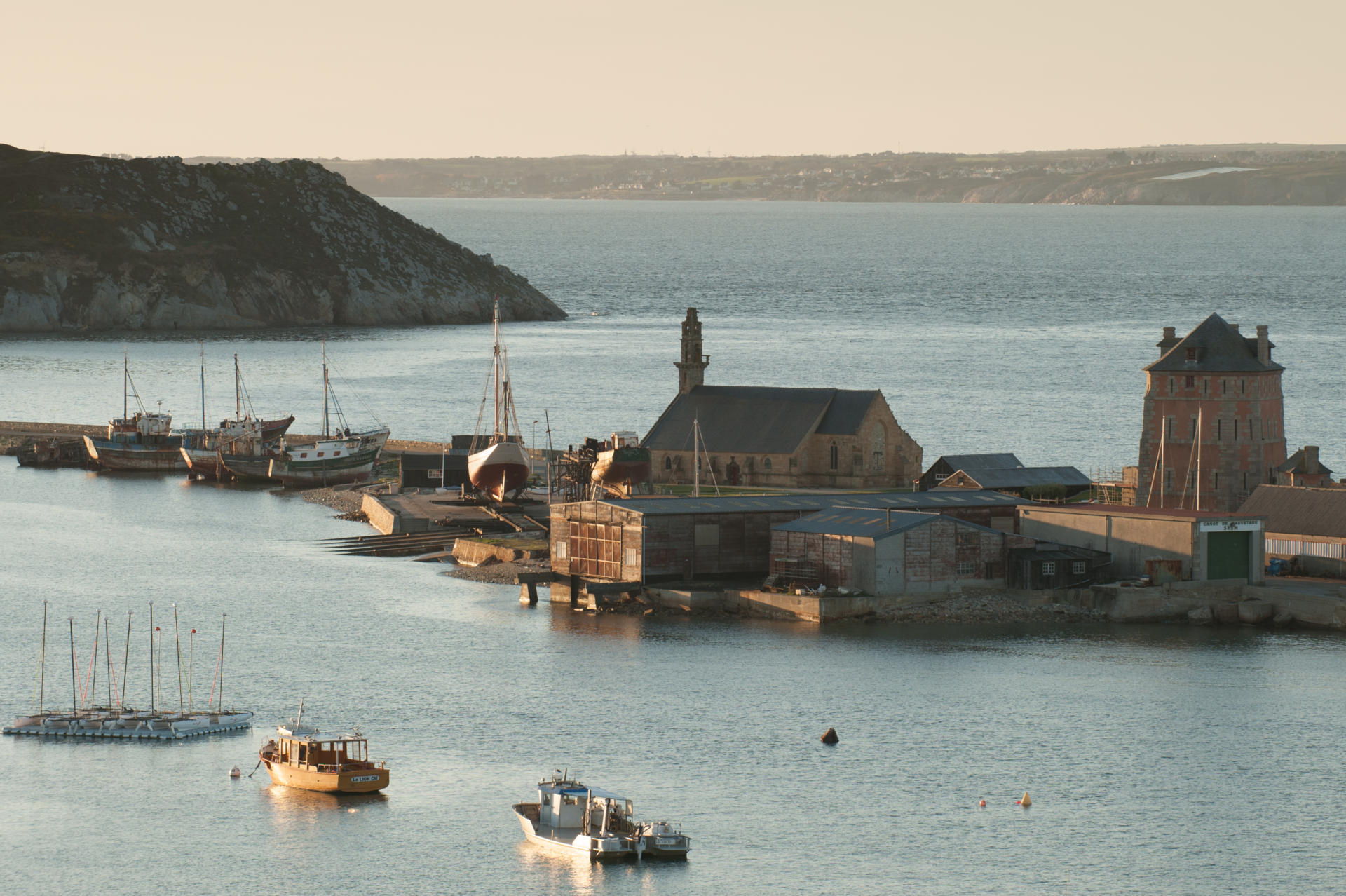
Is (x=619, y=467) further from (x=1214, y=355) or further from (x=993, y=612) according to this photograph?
(x=1214, y=355)

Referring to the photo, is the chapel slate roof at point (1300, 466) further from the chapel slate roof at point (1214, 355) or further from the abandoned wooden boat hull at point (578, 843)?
the abandoned wooden boat hull at point (578, 843)

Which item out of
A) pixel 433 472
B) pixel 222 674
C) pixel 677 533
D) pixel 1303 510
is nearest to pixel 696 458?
pixel 677 533

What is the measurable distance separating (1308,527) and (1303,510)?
88cm

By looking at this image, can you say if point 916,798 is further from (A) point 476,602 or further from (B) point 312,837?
(A) point 476,602

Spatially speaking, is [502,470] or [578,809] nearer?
[578,809]

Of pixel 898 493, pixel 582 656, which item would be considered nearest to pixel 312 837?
pixel 582 656

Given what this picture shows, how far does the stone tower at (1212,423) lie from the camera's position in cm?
8812

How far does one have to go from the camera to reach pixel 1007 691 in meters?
65.8

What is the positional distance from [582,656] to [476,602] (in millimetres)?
12014

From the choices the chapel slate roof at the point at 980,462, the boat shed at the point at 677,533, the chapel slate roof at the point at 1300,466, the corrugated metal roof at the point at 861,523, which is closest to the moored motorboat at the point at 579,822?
the corrugated metal roof at the point at 861,523

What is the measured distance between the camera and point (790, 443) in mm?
99625

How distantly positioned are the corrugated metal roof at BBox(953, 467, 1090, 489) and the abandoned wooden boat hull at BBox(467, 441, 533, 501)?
21.5 meters

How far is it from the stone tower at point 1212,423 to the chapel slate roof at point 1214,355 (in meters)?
0.03

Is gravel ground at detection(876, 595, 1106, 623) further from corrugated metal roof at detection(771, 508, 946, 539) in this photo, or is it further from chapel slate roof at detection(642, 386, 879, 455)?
chapel slate roof at detection(642, 386, 879, 455)
